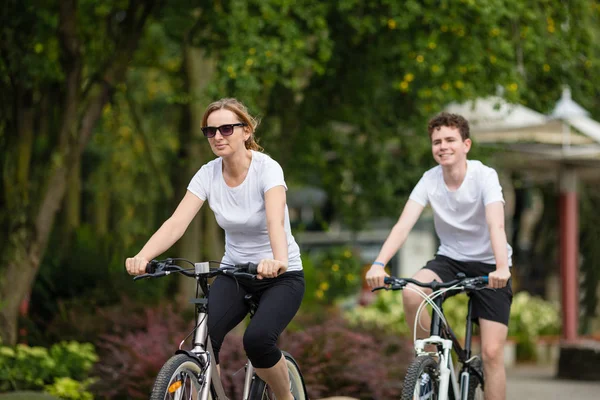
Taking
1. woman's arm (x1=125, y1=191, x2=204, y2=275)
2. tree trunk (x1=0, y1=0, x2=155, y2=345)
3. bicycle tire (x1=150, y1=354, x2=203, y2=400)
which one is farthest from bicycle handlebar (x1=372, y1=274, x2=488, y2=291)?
tree trunk (x1=0, y1=0, x2=155, y2=345)

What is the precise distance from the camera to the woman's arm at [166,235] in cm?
488

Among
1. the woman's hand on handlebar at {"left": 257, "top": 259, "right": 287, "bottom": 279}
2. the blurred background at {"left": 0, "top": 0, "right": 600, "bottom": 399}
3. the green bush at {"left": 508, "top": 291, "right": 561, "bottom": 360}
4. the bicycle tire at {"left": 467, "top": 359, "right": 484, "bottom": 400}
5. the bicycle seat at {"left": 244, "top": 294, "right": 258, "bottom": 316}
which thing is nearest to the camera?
the woman's hand on handlebar at {"left": 257, "top": 259, "right": 287, "bottom": 279}

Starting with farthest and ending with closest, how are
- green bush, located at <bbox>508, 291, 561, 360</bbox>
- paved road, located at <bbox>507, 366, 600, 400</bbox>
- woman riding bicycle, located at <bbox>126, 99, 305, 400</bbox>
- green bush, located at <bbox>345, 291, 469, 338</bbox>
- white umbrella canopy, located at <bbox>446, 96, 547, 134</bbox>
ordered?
green bush, located at <bbox>508, 291, 561, 360</bbox> < green bush, located at <bbox>345, 291, 469, 338</bbox> < white umbrella canopy, located at <bbox>446, 96, 547, 134</bbox> < paved road, located at <bbox>507, 366, 600, 400</bbox> < woman riding bicycle, located at <bbox>126, 99, 305, 400</bbox>

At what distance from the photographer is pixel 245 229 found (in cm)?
527

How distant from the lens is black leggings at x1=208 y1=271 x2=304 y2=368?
5.11 meters

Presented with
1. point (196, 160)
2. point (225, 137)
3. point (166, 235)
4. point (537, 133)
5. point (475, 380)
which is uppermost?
point (537, 133)

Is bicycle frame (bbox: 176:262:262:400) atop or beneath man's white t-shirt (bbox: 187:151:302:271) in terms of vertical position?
beneath

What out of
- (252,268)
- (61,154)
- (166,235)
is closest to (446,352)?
(252,268)

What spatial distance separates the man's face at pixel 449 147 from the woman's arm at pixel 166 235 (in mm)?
1466

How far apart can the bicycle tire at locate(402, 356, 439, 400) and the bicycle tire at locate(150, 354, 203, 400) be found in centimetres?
108

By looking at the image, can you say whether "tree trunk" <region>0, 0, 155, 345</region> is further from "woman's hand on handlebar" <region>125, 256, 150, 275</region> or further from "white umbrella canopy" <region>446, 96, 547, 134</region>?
"woman's hand on handlebar" <region>125, 256, 150, 275</region>

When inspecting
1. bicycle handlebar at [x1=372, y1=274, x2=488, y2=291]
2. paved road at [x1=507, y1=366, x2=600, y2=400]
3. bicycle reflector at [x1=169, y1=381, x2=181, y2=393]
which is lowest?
paved road at [x1=507, y1=366, x2=600, y2=400]

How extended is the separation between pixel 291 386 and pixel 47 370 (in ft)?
9.97

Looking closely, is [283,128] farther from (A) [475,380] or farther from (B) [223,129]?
(B) [223,129]
